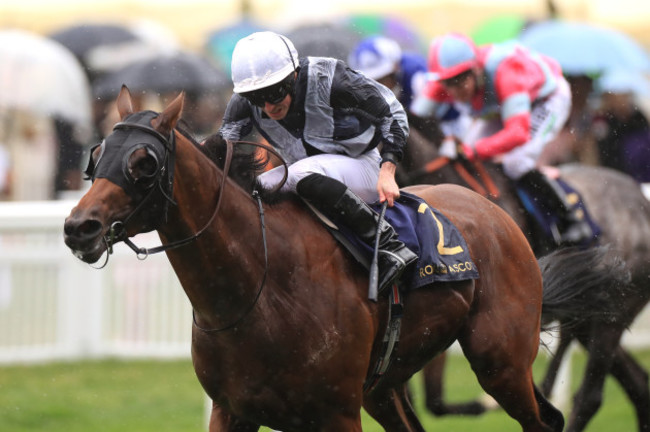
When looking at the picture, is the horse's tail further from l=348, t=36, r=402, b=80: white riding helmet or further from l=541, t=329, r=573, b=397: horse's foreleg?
l=348, t=36, r=402, b=80: white riding helmet

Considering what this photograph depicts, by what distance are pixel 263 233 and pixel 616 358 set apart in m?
3.44

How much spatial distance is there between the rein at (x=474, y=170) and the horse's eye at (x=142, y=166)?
3036mm

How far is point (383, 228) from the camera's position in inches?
170

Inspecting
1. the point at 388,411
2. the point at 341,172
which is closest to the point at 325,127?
the point at 341,172

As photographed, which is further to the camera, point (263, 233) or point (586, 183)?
point (586, 183)

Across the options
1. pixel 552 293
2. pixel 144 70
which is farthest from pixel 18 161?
pixel 552 293

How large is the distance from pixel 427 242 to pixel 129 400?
4.33m

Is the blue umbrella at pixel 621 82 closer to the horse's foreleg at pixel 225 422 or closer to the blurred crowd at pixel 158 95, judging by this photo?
the blurred crowd at pixel 158 95

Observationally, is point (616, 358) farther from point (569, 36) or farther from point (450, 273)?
point (569, 36)

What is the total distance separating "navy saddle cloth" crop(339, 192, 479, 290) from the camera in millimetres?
4449

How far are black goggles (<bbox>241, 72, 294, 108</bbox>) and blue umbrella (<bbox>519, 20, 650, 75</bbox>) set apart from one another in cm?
695

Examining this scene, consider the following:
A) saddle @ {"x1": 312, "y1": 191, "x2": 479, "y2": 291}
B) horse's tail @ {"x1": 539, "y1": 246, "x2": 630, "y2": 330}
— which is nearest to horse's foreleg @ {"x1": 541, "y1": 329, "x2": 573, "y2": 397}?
horse's tail @ {"x1": 539, "y1": 246, "x2": 630, "y2": 330}

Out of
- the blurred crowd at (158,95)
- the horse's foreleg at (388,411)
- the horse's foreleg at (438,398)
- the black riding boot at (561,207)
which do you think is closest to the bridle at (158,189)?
the horse's foreleg at (388,411)

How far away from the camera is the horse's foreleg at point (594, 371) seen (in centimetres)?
654
